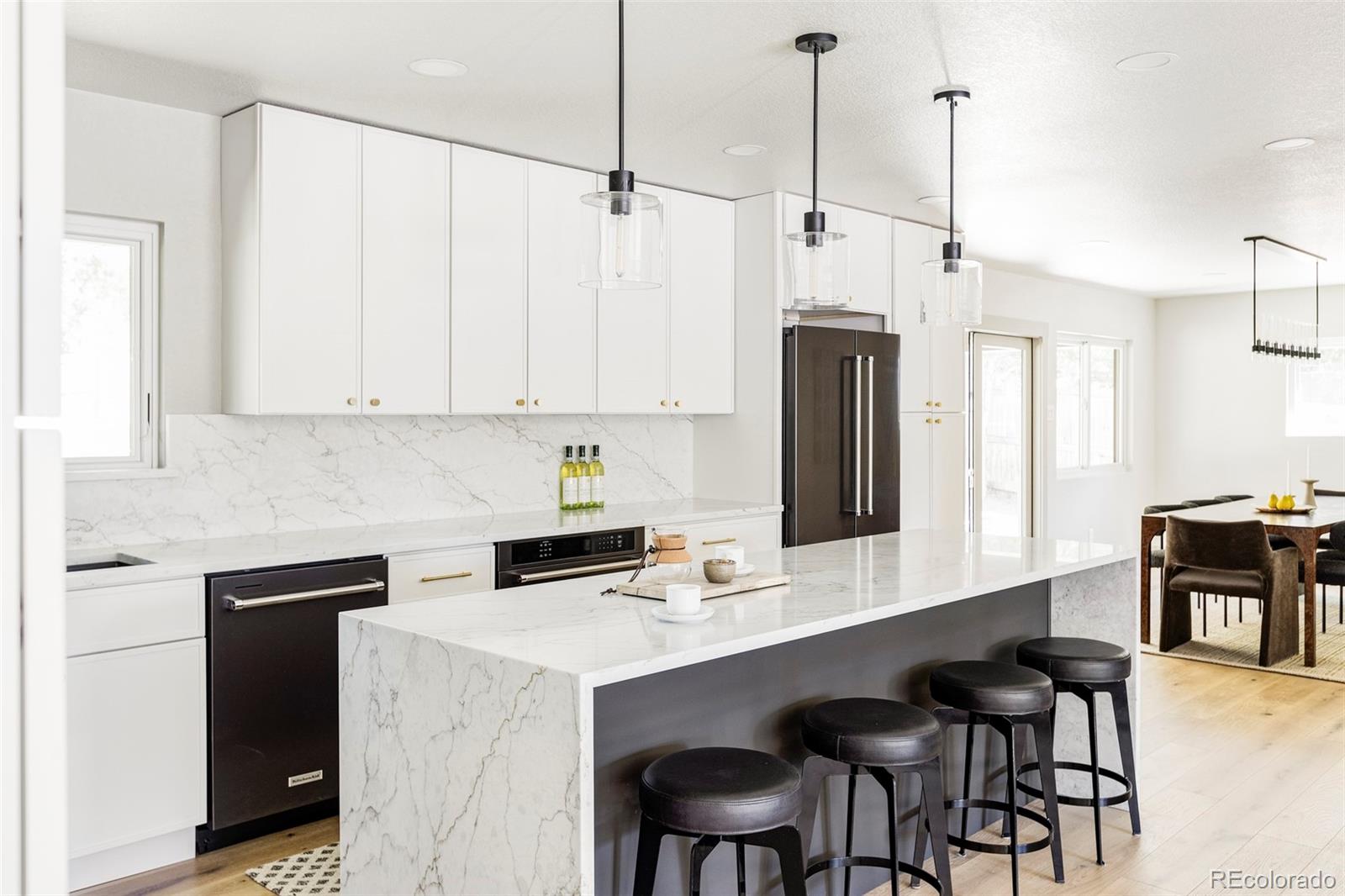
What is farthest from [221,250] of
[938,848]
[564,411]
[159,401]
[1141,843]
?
[1141,843]

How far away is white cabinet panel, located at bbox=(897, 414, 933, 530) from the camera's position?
5629 millimetres

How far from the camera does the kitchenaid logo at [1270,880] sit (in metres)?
2.88

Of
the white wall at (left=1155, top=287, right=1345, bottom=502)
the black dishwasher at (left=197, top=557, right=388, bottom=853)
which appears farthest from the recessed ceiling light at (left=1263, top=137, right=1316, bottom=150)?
the white wall at (left=1155, top=287, right=1345, bottom=502)

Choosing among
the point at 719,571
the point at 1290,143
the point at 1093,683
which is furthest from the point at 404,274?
the point at 1290,143

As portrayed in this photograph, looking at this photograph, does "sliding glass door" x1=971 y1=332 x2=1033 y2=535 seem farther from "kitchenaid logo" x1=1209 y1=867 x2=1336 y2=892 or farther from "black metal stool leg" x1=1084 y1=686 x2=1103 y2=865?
"kitchenaid logo" x1=1209 y1=867 x2=1336 y2=892

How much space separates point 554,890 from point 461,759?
1.14 ft

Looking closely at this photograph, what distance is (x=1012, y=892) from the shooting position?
2824mm

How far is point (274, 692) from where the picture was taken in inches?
129

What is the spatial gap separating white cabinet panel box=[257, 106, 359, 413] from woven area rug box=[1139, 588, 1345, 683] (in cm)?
468

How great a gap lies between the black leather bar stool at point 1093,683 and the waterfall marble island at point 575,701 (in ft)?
0.94

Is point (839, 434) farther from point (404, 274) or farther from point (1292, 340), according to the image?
point (1292, 340)

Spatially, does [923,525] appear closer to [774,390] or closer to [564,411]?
[774,390]

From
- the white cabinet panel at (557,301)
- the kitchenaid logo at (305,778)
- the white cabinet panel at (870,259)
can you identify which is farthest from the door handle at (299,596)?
the white cabinet panel at (870,259)

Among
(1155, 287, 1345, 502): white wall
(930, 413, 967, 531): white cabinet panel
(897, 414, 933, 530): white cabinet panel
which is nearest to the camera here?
(897, 414, 933, 530): white cabinet panel
